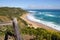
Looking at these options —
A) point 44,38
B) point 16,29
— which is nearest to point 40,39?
point 44,38

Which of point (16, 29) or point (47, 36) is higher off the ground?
point (16, 29)

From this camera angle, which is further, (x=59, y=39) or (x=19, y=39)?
(x=59, y=39)

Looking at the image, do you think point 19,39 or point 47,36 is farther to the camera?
point 47,36

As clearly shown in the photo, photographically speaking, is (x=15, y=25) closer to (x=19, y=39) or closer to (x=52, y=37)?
(x=19, y=39)

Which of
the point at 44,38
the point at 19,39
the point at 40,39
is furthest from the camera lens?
the point at 44,38

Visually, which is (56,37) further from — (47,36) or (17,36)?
(17,36)

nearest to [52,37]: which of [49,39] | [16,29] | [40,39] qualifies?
[49,39]

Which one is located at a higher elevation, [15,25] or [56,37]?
[15,25]

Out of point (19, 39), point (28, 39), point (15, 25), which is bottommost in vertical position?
point (28, 39)

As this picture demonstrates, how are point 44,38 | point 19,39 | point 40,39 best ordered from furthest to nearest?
point 44,38 → point 40,39 → point 19,39
